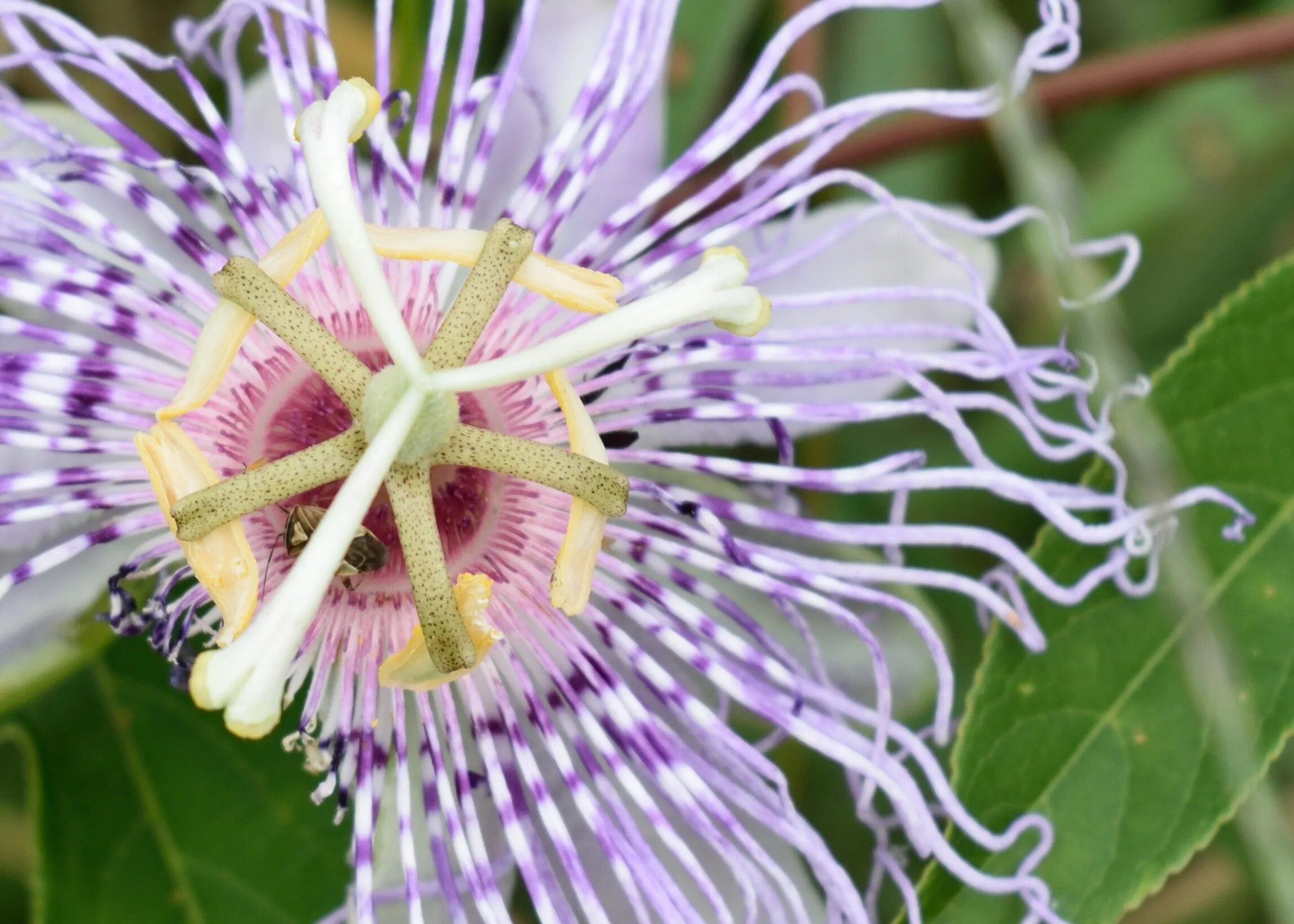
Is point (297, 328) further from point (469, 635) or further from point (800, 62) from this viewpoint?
point (800, 62)

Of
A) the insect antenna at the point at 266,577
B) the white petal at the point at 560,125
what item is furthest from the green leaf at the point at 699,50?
the insect antenna at the point at 266,577

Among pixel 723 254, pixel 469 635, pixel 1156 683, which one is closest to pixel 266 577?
pixel 469 635

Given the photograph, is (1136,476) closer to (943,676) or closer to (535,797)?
(943,676)

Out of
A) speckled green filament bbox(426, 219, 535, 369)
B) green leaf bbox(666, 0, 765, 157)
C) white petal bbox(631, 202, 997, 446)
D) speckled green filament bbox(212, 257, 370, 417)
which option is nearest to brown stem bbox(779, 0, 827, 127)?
green leaf bbox(666, 0, 765, 157)

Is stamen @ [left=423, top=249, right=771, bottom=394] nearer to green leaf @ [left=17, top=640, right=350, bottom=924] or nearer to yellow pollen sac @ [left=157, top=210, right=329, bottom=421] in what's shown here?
yellow pollen sac @ [left=157, top=210, right=329, bottom=421]

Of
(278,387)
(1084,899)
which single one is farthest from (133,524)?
(1084,899)
